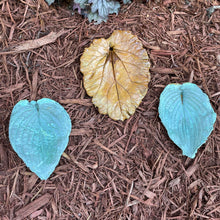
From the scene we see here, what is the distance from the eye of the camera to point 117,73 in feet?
4.36

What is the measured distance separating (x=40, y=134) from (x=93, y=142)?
0.30 meters

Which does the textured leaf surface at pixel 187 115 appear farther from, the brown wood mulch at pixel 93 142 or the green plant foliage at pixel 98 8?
the green plant foliage at pixel 98 8

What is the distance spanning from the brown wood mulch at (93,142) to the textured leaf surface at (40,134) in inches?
2.8

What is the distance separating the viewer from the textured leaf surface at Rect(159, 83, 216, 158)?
1.32 metres

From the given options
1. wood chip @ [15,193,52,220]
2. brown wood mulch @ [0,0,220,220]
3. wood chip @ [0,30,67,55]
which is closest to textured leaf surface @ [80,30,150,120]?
brown wood mulch @ [0,0,220,220]

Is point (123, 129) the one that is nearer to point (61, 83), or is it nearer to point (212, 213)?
point (61, 83)

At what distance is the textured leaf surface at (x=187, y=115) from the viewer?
1318 millimetres

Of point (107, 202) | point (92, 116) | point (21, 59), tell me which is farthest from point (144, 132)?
point (21, 59)

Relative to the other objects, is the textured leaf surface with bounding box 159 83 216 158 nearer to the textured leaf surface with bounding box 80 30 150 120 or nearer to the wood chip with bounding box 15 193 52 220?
the textured leaf surface with bounding box 80 30 150 120

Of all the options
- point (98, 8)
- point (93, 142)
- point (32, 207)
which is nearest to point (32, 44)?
point (98, 8)

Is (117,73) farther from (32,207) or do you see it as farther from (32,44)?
(32,207)

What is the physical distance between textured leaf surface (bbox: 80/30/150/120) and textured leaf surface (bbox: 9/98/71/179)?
0.80 feet

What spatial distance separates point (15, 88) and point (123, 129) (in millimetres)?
681

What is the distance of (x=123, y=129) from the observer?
53.6 inches
